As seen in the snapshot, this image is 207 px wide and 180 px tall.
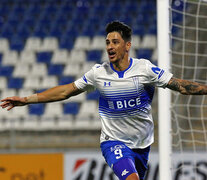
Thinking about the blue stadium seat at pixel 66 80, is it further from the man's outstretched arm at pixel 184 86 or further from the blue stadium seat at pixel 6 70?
the man's outstretched arm at pixel 184 86

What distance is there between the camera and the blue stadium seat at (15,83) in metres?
11.5

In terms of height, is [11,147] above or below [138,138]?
below

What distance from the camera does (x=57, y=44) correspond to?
12.3 m

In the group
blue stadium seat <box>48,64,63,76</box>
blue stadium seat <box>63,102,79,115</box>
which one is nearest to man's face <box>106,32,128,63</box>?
blue stadium seat <box>63,102,79,115</box>

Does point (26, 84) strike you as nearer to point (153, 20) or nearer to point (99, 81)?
point (153, 20)

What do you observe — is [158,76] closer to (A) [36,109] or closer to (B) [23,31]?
(A) [36,109]

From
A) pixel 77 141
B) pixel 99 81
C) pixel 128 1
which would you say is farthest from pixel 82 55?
pixel 99 81

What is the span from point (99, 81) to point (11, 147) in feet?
15.2

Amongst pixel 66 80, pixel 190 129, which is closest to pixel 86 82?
pixel 190 129

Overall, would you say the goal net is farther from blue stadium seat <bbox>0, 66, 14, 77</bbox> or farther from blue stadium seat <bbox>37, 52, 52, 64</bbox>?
blue stadium seat <bbox>0, 66, 14, 77</bbox>

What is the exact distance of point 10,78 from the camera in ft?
38.4

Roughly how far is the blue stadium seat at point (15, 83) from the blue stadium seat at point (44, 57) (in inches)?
30.0

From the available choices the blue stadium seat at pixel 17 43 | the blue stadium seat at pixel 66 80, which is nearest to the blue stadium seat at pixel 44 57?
the blue stadium seat at pixel 17 43

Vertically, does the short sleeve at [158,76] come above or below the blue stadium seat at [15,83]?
above
